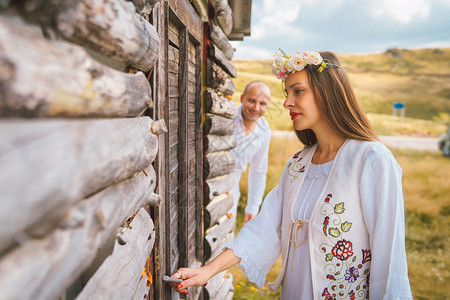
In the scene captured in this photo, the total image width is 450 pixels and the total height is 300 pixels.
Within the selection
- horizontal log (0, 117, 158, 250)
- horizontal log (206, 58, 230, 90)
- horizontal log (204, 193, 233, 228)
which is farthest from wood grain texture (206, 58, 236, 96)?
horizontal log (0, 117, 158, 250)

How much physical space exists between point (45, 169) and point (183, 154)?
190 cm

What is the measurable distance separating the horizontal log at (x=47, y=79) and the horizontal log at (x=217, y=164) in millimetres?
2234

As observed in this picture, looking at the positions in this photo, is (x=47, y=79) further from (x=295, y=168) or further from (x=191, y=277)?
(x=295, y=168)

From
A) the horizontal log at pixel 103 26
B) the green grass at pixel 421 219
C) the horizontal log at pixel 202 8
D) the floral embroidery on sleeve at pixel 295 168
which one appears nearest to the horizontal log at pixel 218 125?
the horizontal log at pixel 202 8

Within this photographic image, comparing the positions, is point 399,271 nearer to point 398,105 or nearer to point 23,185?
point 23,185

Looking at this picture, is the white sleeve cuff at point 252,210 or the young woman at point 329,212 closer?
the young woman at point 329,212

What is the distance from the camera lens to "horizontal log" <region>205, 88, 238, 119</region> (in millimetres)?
3393

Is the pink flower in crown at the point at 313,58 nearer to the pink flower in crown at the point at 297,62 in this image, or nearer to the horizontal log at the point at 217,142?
the pink flower in crown at the point at 297,62

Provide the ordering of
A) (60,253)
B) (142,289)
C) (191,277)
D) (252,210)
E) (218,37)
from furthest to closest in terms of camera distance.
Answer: (252,210) < (218,37) < (191,277) < (142,289) < (60,253)

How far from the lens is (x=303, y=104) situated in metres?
2.11

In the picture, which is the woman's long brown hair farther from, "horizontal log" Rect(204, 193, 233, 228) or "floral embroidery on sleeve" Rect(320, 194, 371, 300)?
"horizontal log" Rect(204, 193, 233, 228)

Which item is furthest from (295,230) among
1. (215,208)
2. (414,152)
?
(414,152)

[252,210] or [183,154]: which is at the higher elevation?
[183,154]

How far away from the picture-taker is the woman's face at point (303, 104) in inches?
83.4
